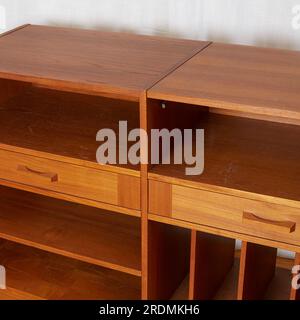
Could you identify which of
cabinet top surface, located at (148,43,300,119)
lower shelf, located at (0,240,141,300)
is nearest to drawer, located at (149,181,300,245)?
cabinet top surface, located at (148,43,300,119)

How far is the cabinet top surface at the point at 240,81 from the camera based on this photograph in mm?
1271

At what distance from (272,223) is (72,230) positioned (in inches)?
26.2

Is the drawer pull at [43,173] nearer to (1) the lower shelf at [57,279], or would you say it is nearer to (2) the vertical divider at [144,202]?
(2) the vertical divider at [144,202]

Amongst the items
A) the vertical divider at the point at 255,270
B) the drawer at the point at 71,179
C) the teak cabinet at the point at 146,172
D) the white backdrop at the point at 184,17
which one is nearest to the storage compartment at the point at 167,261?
the teak cabinet at the point at 146,172

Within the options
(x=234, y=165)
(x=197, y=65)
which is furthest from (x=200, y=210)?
(x=197, y=65)

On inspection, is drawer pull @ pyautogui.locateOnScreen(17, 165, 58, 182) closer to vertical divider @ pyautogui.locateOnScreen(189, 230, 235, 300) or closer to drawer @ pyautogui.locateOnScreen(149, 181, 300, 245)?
drawer @ pyautogui.locateOnScreen(149, 181, 300, 245)

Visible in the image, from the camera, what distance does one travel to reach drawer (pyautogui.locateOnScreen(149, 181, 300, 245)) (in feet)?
4.39

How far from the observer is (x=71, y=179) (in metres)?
1.54

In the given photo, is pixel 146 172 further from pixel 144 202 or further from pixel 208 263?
pixel 208 263

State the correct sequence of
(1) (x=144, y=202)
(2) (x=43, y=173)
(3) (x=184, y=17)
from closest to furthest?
(1) (x=144, y=202) < (2) (x=43, y=173) < (3) (x=184, y=17)

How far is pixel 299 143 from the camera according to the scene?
154 centimetres

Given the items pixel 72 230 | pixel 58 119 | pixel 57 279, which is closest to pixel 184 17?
pixel 58 119
